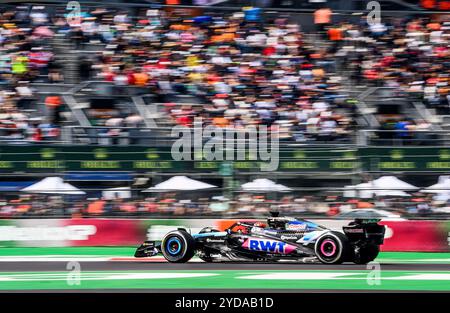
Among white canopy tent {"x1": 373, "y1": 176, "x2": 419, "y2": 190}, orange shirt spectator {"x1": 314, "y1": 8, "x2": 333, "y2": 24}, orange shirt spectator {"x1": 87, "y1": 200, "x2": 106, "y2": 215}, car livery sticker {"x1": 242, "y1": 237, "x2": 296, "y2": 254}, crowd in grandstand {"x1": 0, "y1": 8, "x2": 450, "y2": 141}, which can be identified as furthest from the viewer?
orange shirt spectator {"x1": 314, "y1": 8, "x2": 333, "y2": 24}

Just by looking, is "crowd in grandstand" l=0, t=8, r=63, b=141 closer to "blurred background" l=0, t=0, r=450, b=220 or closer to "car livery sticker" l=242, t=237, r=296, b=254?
"blurred background" l=0, t=0, r=450, b=220

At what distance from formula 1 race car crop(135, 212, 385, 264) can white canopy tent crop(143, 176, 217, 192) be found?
394cm

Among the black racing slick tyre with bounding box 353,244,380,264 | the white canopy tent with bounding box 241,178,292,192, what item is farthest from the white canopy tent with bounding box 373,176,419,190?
the black racing slick tyre with bounding box 353,244,380,264

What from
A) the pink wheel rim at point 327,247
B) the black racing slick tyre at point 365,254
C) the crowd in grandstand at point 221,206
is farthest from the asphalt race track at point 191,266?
the crowd in grandstand at point 221,206

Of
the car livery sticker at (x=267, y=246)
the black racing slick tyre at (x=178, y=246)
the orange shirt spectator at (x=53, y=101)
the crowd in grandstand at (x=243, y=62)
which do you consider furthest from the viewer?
the crowd in grandstand at (x=243, y=62)

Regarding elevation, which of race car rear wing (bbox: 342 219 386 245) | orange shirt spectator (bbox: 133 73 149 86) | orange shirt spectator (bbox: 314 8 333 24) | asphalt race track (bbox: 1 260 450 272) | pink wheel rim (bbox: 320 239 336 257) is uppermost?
orange shirt spectator (bbox: 314 8 333 24)

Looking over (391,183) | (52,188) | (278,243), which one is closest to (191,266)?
(278,243)

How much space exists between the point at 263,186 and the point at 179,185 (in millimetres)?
1822

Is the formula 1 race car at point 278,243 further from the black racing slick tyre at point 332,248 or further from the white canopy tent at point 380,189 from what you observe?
the white canopy tent at point 380,189

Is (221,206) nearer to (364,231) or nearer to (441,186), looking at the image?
(441,186)

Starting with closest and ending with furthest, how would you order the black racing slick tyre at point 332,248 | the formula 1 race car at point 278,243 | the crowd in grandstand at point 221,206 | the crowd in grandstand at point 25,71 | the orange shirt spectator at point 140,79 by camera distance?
1. the black racing slick tyre at point 332,248
2. the formula 1 race car at point 278,243
3. the crowd in grandstand at point 221,206
4. the crowd in grandstand at point 25,71
5. the orange shirt spectator at point 140,79

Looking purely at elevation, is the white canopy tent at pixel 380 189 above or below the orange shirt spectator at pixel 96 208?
above

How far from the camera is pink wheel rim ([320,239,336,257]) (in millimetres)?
13672

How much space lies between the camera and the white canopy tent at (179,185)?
18.7m
